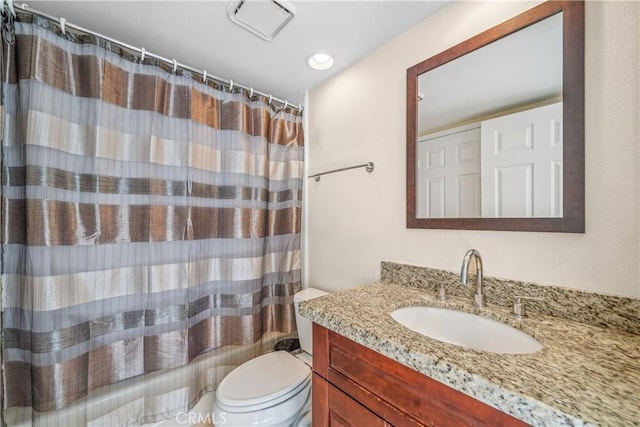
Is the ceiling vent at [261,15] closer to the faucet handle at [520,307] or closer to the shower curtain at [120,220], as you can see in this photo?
the shower curtain at [120,220]

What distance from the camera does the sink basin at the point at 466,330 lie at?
771mm

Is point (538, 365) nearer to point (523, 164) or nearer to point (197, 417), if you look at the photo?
point (523, 164)

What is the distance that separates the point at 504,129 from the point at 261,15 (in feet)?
3.81

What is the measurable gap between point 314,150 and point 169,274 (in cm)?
122

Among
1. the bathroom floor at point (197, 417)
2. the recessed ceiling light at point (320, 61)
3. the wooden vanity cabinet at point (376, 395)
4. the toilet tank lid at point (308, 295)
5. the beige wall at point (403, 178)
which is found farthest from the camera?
the toilet tank lid at point (308, 295)

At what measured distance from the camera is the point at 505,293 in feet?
3.02

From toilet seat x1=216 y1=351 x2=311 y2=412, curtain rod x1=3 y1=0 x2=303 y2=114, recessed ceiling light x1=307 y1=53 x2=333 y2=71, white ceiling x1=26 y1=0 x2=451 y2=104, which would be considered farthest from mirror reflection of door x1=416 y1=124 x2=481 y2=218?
curtain rod x1=3 y1=0 x2=303 y2=114

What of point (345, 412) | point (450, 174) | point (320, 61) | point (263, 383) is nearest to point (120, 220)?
point (263, 383)

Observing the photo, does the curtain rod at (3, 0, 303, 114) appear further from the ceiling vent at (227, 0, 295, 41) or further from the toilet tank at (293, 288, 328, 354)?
the toilet tank at (293, 288, 328, 354)

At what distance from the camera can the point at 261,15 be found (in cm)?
116

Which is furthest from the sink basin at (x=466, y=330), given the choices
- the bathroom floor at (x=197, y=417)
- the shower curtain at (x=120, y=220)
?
the bathroom floor at (x=197, y=417)

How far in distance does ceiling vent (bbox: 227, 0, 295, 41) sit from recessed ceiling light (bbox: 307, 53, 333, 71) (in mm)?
282

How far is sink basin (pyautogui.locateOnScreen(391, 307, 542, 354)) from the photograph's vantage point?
0.77m

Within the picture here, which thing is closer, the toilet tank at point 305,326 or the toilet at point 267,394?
the toilet at point 267,394
